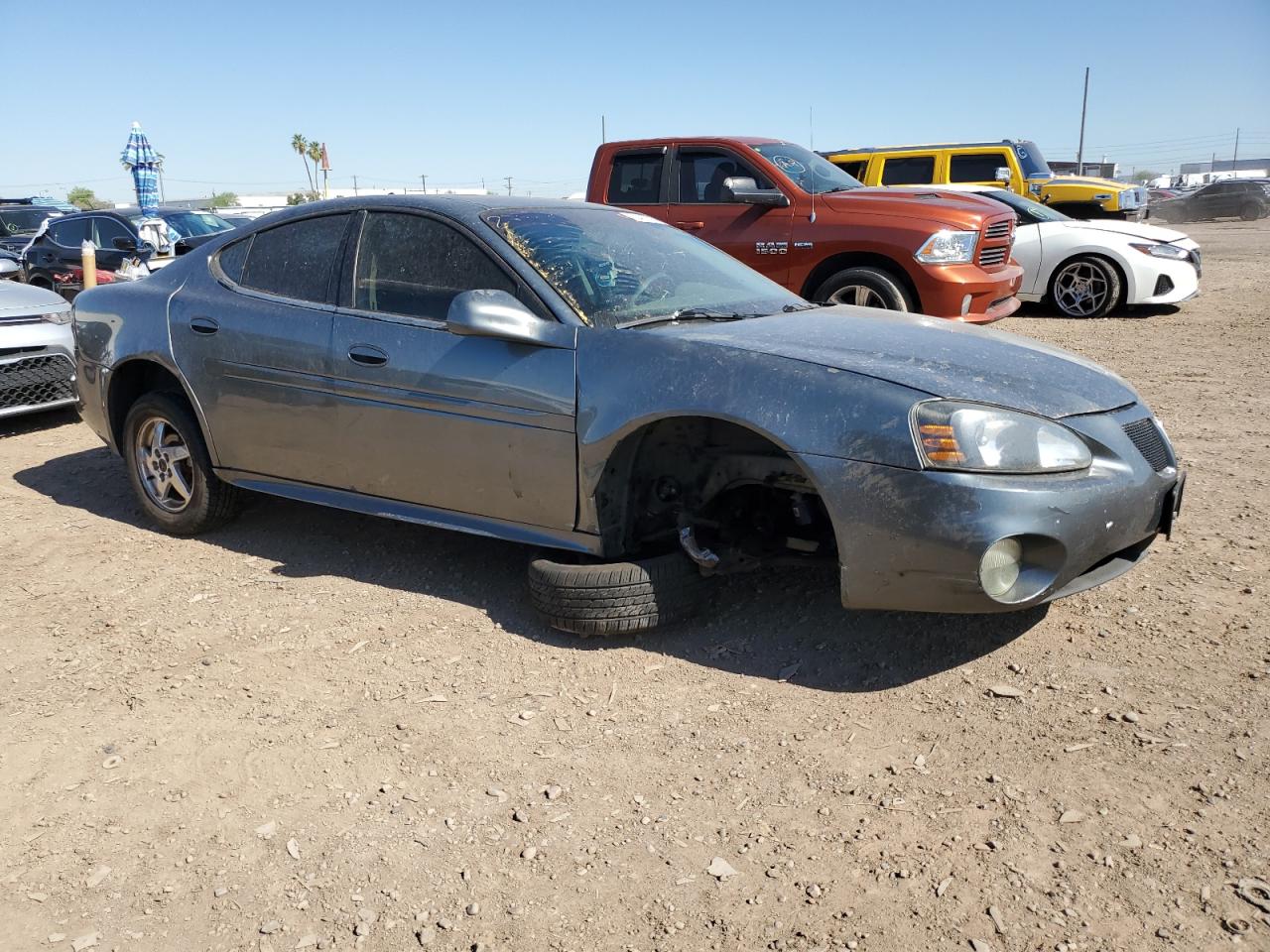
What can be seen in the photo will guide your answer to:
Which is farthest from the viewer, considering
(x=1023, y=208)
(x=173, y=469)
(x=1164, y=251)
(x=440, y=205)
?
(x=1023, y=208)

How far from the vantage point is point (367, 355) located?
415 centimetres

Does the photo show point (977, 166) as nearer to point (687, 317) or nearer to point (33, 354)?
point (33, 354)

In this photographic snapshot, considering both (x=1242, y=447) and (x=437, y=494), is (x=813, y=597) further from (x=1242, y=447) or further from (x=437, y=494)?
(x=1242, y=447)

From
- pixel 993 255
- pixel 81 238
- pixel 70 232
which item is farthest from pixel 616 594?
pixel 70 232

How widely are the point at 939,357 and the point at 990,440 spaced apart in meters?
0.49

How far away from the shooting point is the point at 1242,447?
5977 millimetres

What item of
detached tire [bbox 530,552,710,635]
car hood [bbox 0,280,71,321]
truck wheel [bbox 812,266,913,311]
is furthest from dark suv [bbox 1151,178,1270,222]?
detached tire [bbox 530,552,710,635]

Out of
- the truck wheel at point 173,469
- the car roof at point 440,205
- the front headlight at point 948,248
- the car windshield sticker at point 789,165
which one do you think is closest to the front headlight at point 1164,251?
the front headlight at point 948,248

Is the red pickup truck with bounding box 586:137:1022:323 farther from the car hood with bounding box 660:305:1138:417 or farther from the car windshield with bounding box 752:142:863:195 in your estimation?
the car hood with bounding box 660:305:1138:417

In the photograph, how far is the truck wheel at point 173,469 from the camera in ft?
16.2

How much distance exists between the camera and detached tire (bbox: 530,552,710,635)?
12.1ft

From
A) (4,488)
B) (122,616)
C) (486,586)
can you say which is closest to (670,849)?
(486,586)

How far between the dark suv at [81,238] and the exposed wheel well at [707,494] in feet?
37.0

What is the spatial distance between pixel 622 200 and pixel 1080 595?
697 centimetres
